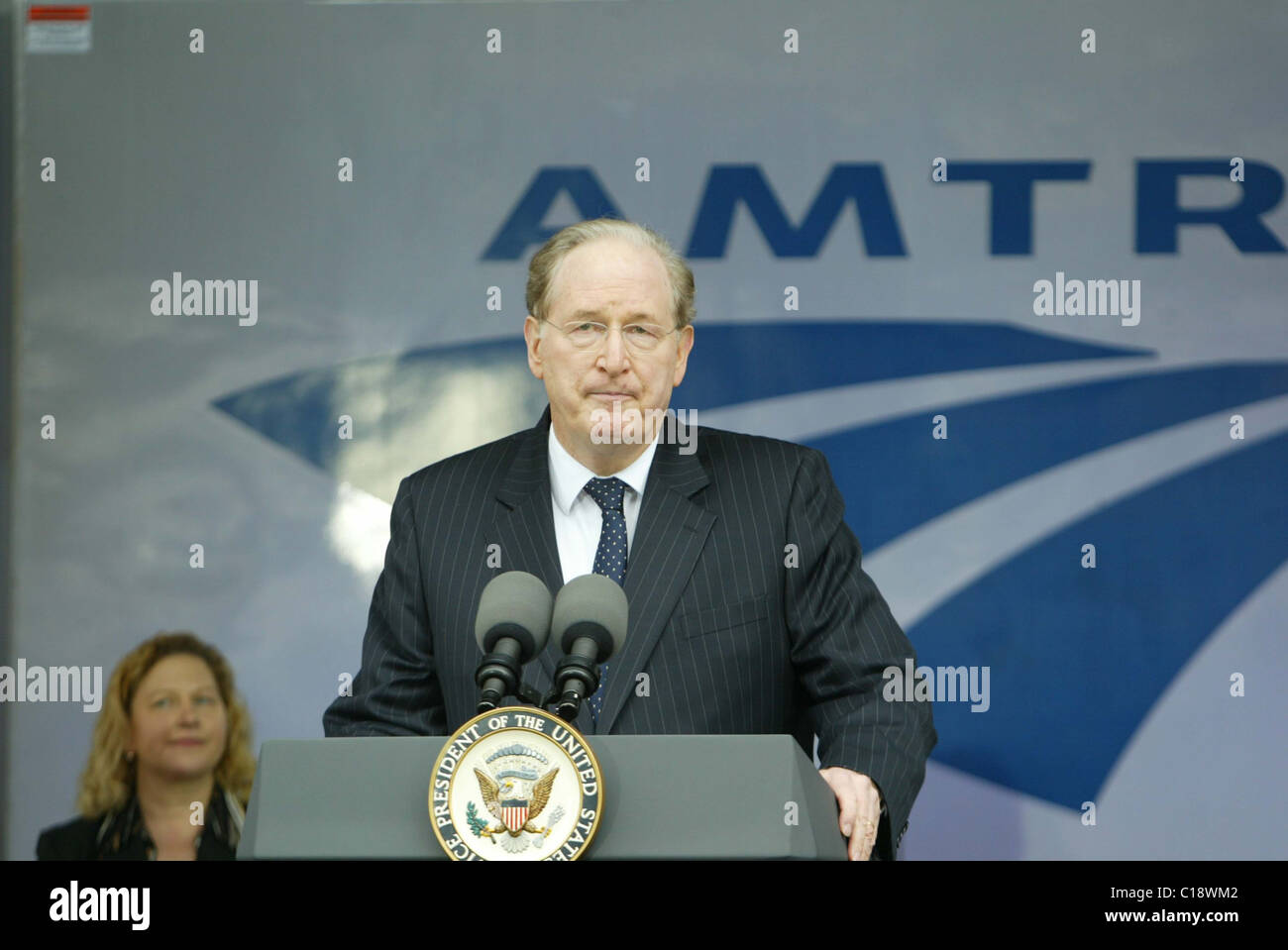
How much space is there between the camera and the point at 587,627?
6.07ft

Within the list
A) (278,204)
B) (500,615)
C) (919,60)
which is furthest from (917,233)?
(500,615)

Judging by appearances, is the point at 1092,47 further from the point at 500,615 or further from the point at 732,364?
the point at 500,615

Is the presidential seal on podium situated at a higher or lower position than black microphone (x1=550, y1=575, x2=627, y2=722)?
lower

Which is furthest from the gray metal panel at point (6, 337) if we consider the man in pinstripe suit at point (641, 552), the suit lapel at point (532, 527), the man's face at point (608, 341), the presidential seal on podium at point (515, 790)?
→ the presidential seal on podium at point (515, 790)

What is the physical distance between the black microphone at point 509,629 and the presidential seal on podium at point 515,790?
6 centimetres

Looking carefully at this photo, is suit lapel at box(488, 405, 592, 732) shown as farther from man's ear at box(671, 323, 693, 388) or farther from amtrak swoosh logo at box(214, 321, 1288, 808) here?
amtrak swoosh logo at box(214, 321, 1288, 808)

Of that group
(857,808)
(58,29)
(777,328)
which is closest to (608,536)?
(857,808)

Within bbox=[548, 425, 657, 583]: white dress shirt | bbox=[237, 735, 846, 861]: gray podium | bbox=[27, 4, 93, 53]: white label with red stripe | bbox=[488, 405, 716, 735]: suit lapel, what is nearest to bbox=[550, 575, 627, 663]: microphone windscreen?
bbox=[237, 735, 846, 861]: gray podium

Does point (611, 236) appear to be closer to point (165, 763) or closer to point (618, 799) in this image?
point (618, 799)

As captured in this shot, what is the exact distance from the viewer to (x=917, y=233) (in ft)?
15.0

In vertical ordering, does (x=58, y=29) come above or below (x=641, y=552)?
above

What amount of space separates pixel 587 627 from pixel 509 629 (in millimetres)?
91

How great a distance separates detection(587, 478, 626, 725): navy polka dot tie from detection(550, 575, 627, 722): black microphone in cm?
69

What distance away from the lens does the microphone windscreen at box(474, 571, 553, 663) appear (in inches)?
71.6
